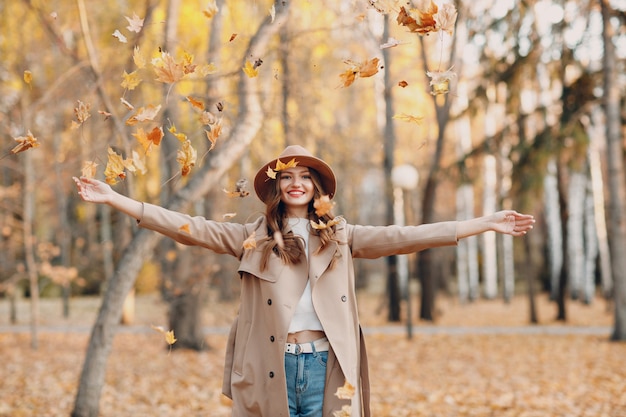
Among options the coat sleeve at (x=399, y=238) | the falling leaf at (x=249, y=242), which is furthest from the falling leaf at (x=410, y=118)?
the falling leaf at (x=249, y=242)

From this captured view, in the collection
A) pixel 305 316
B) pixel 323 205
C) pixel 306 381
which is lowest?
pixel 306 381

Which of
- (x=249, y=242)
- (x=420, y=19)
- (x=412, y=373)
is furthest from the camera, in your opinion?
(x=412, y=373)

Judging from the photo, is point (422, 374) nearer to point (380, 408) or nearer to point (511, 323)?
point (380, 408)

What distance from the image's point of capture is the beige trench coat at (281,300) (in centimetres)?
296

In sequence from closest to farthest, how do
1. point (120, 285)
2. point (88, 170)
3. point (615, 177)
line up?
point (88, 170) → point (120, 285) → point (615, 177)

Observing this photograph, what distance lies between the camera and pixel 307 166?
3305mm

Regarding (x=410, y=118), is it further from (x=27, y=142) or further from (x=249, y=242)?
(x=27, y=142)

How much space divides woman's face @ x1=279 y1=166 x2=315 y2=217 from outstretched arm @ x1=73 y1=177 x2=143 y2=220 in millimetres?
675

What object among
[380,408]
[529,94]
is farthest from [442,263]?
[380,408]

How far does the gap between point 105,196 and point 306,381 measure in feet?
3.93

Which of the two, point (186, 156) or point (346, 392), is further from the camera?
point (186, 156)

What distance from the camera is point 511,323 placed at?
1659 centimetres

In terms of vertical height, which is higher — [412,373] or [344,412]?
[344,412]

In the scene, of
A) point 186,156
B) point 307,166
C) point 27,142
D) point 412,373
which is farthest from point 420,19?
point 412,373
